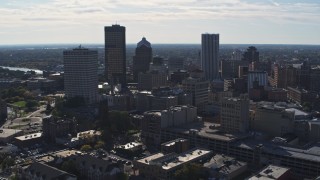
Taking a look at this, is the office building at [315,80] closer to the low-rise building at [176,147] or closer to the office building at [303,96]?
the office building at [303,96]

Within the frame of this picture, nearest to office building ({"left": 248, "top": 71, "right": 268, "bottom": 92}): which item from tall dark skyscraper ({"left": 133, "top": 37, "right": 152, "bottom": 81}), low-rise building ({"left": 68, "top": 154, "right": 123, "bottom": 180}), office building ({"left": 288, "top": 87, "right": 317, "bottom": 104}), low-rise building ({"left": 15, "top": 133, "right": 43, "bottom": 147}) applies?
office building ({"left": 288, "top": 87, "right": 317, "bottom": 104})

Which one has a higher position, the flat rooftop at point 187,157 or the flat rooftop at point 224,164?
the flat rooftop at point 187,157

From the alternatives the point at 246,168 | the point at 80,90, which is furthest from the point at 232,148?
the point at 80,90

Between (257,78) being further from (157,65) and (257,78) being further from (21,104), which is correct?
(21,104)

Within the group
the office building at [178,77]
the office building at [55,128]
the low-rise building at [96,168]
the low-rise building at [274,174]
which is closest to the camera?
the low-rise building at [274,174]

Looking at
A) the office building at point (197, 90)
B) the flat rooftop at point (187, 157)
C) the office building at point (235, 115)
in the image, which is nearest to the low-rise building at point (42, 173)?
the flat rooftop at point (187, 157)

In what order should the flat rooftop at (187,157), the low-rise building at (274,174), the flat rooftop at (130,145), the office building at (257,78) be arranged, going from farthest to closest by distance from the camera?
the office building at (257,78), the flat rooftop at (130,145), the flat rooftop at (187,157), the low-rise building at (274,174)
